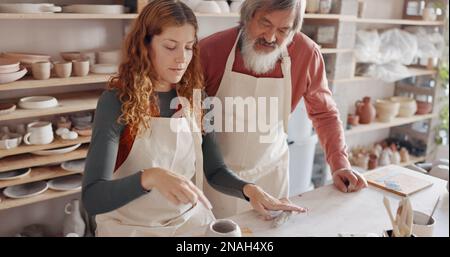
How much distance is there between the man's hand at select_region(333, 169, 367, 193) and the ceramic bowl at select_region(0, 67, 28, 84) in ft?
4.61

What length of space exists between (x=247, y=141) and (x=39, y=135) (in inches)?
40.7

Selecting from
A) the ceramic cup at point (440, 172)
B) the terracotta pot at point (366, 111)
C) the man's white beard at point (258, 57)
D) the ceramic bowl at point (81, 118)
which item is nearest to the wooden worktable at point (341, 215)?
the ceramic cup at point (440, 172)

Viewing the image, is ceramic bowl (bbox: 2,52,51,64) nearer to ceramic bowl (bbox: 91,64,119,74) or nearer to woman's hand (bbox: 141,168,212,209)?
ceramic bowl (bbox: 91,64,119,74)

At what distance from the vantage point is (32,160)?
211 centimetres

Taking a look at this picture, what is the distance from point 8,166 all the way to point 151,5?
46.9 inches

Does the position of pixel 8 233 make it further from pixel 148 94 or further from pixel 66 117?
pixel 148 94

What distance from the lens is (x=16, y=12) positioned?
1.86m

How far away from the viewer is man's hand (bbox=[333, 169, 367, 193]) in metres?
1.51

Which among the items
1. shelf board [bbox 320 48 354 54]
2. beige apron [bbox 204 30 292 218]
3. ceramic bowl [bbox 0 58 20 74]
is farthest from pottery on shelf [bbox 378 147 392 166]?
ceramic bowl [bbox 0 58 20 74]

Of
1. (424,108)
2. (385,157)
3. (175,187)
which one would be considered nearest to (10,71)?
(175,187)

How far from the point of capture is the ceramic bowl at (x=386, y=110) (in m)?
3.68

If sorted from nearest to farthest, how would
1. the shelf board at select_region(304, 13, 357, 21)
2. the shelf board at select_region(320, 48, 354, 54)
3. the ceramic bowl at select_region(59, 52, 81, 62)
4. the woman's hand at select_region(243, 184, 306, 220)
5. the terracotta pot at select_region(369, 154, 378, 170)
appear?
the woman's hand at select_region(243, 184, 306, 220) → the ceramic bowl at select_region(59, 52, 81, 62) → the shelf board at select_region(304, 13, 357, 21) → the shelf board at select_region(320, 48, 354, 54) → the terracotta pot at select_region(369, 154, 378, 170)

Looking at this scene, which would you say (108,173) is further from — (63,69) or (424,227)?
(63,69)
